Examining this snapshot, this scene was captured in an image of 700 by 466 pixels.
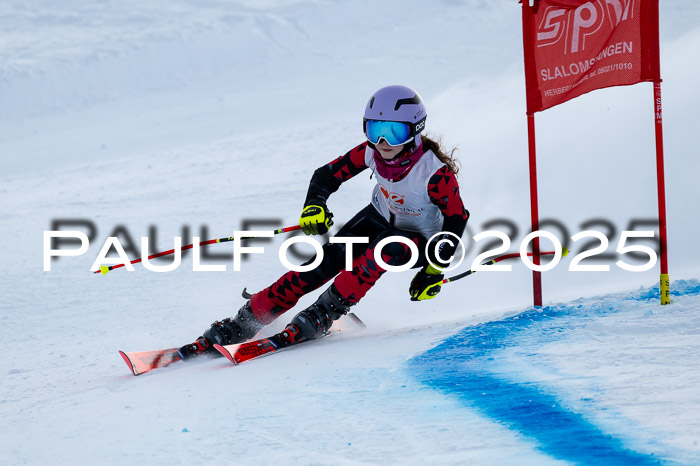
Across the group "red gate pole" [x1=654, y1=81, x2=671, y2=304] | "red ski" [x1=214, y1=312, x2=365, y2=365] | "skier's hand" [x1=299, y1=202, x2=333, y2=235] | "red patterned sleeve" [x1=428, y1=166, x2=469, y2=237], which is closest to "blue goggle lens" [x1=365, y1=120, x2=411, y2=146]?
"red patterned sleeve" [x1=428, y1=166, x2=469, y2=237]

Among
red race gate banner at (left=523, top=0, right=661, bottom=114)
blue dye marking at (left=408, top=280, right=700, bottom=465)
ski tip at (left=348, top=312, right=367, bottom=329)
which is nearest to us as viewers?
blue dye marking at (left=408, top=280, right=700, bottom=465)

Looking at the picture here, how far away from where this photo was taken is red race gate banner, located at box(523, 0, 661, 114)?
12.8 ft

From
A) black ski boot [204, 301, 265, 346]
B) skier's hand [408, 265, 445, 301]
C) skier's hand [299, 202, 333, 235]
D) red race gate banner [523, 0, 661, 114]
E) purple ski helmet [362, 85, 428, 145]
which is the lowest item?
black ski boot [204, 301, 265, 346]

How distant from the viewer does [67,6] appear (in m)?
19.6

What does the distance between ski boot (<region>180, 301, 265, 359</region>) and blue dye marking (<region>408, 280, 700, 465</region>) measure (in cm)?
104

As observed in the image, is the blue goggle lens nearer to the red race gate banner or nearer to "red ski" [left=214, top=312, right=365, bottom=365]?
the red race gate banner

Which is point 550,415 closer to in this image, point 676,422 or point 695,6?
point 676,422

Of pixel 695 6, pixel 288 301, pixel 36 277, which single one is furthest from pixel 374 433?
pixel 695 6

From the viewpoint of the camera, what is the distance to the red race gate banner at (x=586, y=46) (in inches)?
154

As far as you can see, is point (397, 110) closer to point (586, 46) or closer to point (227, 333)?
point (586, 46)

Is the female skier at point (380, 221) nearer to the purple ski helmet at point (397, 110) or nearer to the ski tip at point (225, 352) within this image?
the purple ski helmet at point (397, 110)

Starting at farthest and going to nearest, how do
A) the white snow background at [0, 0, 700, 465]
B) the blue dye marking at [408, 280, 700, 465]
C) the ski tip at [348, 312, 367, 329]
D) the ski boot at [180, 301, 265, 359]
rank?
the ski tip at [348, 312, 367, 329] → the ski boot at [180, 301, 265, 359] → the white snow background at [0, 0, 700, 465] → the blue dye marking at [408, 280, 700, 465]

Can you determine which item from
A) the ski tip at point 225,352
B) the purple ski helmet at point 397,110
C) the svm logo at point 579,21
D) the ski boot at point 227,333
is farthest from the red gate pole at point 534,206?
the ski tip at point 225,352

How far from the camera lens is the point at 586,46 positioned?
4020 millimetres
